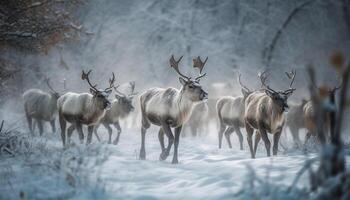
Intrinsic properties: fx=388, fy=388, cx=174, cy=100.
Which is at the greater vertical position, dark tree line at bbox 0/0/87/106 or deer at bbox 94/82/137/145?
dark tree line at bbox 0/0/87/106

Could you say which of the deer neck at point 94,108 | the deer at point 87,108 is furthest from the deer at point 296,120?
the deer neck at point 94,108

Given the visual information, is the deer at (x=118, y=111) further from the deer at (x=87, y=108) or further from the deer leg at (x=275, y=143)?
the deer leg at (x=275, y=143)

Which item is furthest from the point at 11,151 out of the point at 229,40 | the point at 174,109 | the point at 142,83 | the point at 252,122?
the point at 229,40

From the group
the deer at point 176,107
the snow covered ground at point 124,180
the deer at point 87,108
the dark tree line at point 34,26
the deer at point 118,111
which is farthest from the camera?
the deer at point 118,111

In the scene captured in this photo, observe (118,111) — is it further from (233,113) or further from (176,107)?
(176,107)

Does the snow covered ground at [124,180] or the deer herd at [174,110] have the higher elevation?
the deer herd at [174,110]

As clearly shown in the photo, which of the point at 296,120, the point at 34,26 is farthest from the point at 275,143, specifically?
the point at 296,120

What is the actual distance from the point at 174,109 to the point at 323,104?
18.7 ft

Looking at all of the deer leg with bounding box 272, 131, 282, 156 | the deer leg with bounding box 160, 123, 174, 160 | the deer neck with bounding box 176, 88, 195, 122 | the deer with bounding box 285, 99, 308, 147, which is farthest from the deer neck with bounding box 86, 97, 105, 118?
the deer with bounding box 285, 99, 308, 147

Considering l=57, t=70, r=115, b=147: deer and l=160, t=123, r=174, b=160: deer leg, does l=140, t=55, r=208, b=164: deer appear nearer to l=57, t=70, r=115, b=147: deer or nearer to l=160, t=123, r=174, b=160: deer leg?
l=160, t=123, r=174, b=160: deer leg

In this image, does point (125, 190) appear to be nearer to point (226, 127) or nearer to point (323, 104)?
point (323, 104)

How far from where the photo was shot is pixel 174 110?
8.30 metres

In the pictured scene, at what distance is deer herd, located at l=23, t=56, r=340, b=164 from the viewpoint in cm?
831

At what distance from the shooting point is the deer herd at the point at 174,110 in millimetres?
8312
